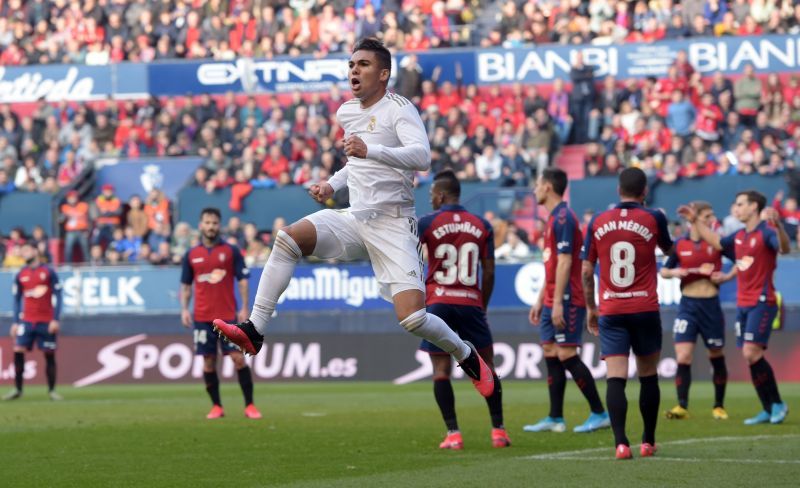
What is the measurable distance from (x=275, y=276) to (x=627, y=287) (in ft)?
8.65

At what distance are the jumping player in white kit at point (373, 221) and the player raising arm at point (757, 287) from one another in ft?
17.2

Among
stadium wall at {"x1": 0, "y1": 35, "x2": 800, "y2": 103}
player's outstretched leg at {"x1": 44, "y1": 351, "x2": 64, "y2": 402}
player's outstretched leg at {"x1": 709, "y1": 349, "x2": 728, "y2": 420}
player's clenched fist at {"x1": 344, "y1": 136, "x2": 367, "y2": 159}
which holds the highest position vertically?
stadium wall at {"x1": 0, "y1": 35, "x2": 800, "y2": 103}

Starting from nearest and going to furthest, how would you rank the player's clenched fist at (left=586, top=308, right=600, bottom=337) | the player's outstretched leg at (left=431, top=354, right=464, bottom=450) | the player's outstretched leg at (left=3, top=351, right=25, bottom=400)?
the player's clenched fist at (left=586, top=308, right=600, bottom=337) < the player's outstretched leg at (left=431, top=354, right=464, bottom=450) < the player's outstretched leg at (left=3, top=351, right=25, bottom=400)

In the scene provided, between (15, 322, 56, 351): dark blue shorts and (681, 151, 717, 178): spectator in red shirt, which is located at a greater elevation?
(681, 151, 717, 178): spectator in red shirt

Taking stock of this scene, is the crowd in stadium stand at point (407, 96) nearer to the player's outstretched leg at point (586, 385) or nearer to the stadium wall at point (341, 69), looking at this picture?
the stadium wall at point (341, 69)

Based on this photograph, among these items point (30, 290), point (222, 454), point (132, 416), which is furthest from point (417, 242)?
point (30, 290)

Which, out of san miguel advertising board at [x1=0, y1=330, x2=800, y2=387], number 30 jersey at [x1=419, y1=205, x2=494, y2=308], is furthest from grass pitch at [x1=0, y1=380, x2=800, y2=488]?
san miguel advertising board at [x1=0, y1=330, x2=800, y2=387]

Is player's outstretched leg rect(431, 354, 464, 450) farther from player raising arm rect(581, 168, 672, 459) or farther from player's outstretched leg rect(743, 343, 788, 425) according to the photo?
player's outstretched leg rect(743, 343, 788, 425)

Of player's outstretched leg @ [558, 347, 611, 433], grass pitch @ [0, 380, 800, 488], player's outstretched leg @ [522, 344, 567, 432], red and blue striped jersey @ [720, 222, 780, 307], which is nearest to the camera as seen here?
grass pitch @ [0, 380, 800, 488]

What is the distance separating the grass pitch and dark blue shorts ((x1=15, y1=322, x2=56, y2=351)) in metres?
2.23

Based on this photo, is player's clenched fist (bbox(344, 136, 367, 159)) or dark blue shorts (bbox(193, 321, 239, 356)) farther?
dark blue shorts (bbox(193, 321, 239, 356))

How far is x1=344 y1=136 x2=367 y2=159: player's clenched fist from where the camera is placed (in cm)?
925

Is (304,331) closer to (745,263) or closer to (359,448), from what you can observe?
(745,263)

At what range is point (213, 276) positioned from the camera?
16.4m
